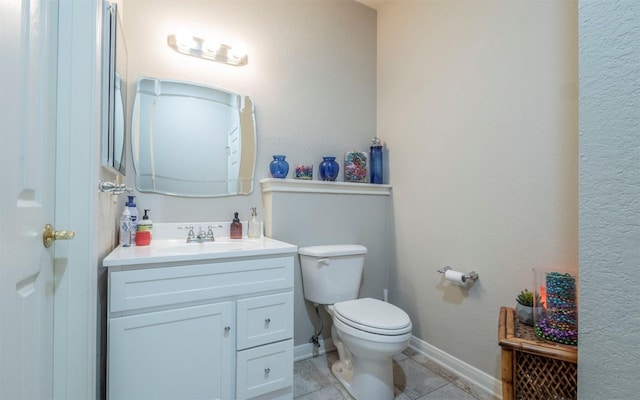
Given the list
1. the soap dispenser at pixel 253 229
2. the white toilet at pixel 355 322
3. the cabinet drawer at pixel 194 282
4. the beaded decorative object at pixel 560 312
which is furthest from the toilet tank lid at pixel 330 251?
the beaded decorative object at pixel 560 312

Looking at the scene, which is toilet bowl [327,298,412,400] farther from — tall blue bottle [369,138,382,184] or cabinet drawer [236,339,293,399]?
tall blue bottle [369,138,382,184]

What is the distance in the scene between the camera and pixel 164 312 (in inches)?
46.0

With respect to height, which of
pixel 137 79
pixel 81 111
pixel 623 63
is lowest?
pixel 81 111

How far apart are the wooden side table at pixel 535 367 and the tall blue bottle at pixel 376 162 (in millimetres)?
1312

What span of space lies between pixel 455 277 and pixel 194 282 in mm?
1391

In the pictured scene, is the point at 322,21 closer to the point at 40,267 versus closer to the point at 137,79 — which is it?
the point at 137,79

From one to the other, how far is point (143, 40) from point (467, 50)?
6.13ft

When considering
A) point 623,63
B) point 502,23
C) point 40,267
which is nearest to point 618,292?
point 623,63

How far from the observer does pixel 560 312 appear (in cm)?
115

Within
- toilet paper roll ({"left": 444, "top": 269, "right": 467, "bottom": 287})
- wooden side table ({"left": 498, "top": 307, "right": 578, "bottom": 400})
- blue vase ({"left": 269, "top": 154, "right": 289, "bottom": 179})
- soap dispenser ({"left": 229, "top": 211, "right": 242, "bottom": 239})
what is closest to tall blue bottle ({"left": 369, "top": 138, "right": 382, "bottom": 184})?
blue vase ({"left": 269, "top": 154, "right": 289, "bottom": 179})

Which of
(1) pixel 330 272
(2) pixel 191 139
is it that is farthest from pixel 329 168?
(2) pixel 191 139

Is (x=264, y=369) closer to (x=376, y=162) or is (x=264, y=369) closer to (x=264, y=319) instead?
(x=264, y=319)

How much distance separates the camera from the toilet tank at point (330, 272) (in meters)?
1.83

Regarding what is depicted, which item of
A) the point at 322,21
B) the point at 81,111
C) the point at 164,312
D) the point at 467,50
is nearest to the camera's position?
the point at 81,111
